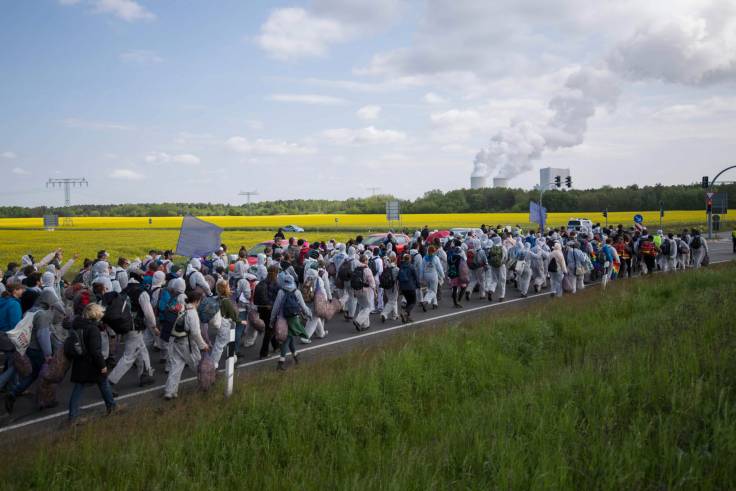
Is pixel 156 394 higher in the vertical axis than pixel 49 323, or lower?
lower

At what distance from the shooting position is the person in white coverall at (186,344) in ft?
26.2

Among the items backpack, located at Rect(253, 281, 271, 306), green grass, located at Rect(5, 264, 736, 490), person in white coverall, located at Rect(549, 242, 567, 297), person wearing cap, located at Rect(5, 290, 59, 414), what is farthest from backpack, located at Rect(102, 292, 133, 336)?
person in white coverall, located at Rect(549, 242, 567, 297)

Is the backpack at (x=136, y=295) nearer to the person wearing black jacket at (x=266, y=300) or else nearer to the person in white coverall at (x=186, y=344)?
the person in white coverall at (x=186, y=344)

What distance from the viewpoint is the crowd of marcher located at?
26.5 ft

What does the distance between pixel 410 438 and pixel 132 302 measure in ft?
20.5

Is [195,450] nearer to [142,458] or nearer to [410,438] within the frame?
[142,458]

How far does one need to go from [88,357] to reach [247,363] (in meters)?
3.54

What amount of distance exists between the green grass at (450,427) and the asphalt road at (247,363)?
1375 mm

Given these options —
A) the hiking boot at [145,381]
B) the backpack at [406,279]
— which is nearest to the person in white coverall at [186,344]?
the hiking boot at [145,381]

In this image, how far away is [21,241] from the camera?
45.3 m

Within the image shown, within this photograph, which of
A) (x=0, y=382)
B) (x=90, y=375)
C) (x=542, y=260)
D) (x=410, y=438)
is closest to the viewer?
(x=410, y=438)

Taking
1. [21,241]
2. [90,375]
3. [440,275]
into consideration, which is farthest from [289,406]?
[21,241]

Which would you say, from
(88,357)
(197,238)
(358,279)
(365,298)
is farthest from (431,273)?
(88,357)

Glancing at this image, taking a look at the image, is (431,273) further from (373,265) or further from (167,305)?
(167,305)
